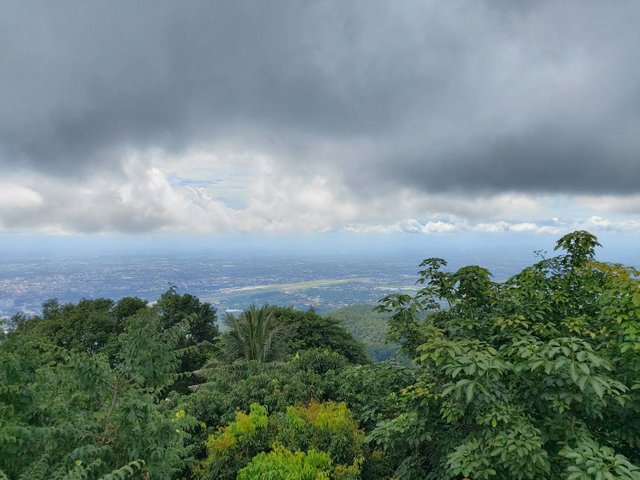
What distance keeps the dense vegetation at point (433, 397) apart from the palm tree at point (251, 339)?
1000 centimetres

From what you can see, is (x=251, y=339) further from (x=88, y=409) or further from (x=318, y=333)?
(x=88, y=409)

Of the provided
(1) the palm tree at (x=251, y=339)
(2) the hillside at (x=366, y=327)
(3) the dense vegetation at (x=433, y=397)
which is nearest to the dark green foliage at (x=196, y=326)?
(1) the palm tree at (x=251, y=339)

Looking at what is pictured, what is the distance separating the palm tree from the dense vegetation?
10004mm

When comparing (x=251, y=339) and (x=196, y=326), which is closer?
(x=251, y=339)

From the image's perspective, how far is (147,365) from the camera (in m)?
4.61

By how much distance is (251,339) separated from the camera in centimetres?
1738

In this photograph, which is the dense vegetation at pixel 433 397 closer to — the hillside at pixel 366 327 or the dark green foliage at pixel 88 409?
the dark green foliage at pixel 88 409

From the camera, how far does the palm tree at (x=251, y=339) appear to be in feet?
56.2

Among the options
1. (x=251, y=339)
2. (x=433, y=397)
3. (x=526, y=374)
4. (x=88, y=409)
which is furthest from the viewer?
(x=251, y=339)

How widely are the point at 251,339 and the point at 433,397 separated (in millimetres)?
14519

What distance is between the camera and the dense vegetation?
3133mm

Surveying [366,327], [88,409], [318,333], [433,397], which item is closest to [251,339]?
[318,333]

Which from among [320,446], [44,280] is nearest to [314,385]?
[320,446]

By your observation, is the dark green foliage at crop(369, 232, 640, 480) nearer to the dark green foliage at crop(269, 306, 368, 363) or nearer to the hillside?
the dark green foliage at crop(269, 306, 368, 363)
